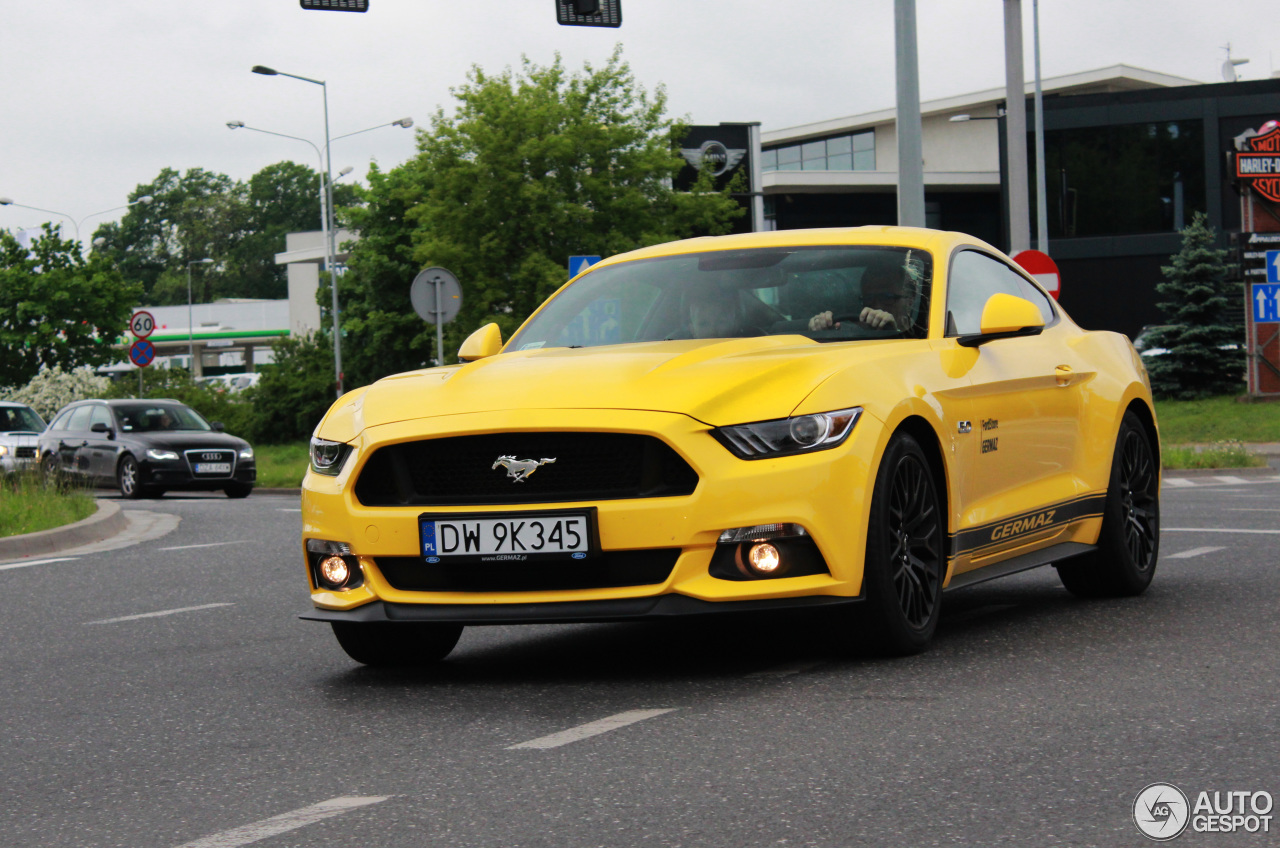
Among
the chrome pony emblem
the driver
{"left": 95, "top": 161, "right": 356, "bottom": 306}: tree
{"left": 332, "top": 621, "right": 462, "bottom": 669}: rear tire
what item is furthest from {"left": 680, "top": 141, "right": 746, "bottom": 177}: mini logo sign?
{"left": 95, "top": 161, "right": 356, "bottom": 306}: tree

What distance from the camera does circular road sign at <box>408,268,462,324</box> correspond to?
20594 mm

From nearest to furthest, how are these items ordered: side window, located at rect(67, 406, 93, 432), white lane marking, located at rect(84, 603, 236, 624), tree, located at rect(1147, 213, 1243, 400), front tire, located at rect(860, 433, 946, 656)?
front tire, located at rect(860, 433, 946, 656)
white lane marking, located at rect(84, 603, 236, 624)
side window, located at rect(67, 406, 93, 432)
tree, located at rect(1147, 213, 1243, 400)

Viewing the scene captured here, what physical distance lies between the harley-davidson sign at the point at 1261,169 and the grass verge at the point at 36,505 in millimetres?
23499

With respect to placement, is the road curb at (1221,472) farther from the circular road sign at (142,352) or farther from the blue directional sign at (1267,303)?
the circular road sign at (142,352)

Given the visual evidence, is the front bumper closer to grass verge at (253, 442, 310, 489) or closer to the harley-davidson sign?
grass verge at (253, 442, 310, 489)

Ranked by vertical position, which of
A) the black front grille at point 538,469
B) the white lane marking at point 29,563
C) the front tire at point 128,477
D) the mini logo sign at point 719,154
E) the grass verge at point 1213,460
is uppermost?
the mini logo sign at point 719,154

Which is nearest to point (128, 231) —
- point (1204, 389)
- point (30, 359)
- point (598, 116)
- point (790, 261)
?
point (30, 359)

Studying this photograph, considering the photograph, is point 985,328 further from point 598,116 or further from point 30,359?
point 30,359

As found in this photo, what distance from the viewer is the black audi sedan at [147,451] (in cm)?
2359

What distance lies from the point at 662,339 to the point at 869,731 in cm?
228

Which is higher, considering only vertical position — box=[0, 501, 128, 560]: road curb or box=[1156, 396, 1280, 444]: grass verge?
box=[0, 501, 128, 560]: road curb

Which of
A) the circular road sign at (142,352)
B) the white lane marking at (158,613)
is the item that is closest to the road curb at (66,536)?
the white lane marking at (158,613)

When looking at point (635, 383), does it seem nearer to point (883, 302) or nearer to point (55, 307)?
point (883, 302)

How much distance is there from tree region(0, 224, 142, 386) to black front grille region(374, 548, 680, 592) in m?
45.9
